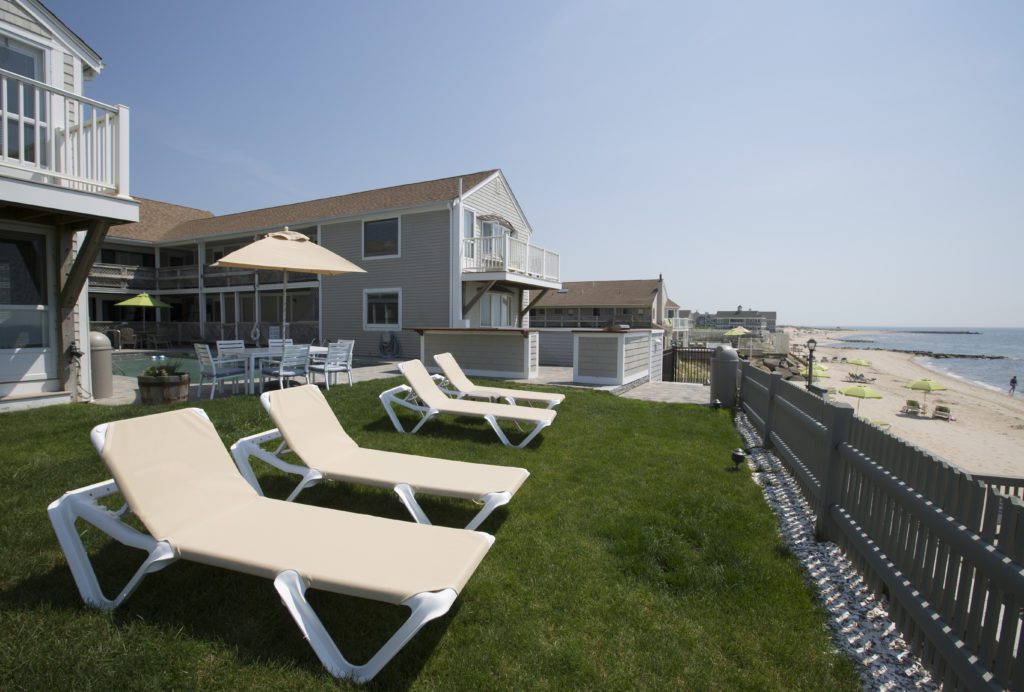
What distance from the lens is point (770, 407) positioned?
6676mm

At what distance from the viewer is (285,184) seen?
83.0 ft

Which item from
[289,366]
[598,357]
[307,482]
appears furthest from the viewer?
[598,357]

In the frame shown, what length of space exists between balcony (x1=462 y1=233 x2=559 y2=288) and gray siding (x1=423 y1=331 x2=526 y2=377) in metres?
4.40

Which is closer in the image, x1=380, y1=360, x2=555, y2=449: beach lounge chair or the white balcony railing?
x1=380, y1=360, x2=555, y2=449: beach lounge chair

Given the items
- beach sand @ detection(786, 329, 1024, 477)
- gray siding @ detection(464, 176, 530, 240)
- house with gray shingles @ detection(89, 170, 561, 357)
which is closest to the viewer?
beach sand @ detection(786, 329, 1024, 477)

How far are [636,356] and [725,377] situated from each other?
3557mm

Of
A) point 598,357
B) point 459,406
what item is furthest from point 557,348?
point 459,406

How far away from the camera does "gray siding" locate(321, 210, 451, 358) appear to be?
17516 mm

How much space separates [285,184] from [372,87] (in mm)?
13804

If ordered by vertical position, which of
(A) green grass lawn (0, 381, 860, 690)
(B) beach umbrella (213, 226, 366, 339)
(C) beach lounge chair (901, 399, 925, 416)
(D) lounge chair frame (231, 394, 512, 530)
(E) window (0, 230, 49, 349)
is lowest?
(C) beach lounge chair (901, 399, 925, 416)

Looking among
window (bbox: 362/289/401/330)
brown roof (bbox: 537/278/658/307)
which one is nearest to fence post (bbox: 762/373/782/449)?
window (bbox: 362/289/401/330)

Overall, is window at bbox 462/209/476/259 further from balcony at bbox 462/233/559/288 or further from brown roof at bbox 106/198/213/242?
brown roof at bbox 106/198/213/242

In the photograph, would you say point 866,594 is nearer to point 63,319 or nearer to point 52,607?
point 52,607

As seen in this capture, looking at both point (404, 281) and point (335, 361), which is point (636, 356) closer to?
point (335, 361)
